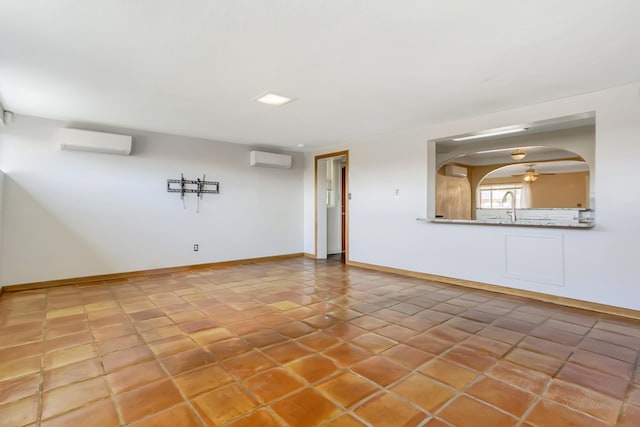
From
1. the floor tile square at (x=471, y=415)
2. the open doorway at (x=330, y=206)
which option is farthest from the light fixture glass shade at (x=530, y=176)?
the floor tile square at (x=471, y=415)

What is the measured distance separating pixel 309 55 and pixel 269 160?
3.69m

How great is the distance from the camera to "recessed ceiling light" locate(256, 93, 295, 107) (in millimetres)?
3457

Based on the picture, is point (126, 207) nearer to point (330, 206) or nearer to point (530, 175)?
point (330, 206)

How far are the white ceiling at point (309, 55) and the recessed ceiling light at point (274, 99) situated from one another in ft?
0.37

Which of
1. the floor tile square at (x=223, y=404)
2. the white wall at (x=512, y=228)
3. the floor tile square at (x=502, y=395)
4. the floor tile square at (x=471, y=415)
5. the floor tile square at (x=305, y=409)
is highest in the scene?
the white wall at (x=512, y=228)

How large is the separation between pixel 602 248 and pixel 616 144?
1065 mm

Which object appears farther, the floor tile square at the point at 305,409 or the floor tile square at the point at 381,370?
the floor tile square at the point at 381,370

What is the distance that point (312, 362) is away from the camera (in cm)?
216

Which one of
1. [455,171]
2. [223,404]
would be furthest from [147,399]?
[455,171]

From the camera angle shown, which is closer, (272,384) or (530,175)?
(272,384)

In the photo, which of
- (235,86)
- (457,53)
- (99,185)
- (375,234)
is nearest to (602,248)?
(457,53)

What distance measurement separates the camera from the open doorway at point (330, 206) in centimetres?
666

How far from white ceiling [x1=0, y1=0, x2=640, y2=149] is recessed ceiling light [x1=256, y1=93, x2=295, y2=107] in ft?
0.37

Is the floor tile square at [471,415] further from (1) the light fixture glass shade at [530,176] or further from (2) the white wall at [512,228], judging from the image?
(1) the light fixture glass shade at [530,176]
